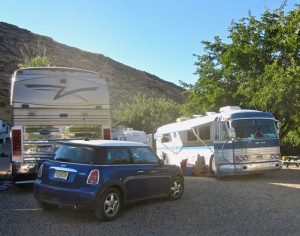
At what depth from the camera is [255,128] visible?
587 inches

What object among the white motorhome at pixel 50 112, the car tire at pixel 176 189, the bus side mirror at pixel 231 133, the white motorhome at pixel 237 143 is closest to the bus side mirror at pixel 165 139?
the white motorhome at pixel 237 143

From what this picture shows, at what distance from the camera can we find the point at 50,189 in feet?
26.4

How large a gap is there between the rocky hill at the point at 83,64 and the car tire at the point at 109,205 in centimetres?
7880

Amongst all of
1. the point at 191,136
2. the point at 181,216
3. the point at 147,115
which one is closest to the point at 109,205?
the point at 181,216

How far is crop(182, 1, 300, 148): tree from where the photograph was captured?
1802 centimetres

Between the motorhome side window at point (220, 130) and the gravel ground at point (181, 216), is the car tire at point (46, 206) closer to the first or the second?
the gravel ground at point (181, 216)

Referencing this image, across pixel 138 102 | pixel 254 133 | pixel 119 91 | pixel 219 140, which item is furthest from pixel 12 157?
pixel 119 91

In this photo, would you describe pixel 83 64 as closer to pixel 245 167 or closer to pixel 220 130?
pixel 220 130

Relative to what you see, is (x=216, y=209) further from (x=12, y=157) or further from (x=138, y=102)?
(x=138, y=102)

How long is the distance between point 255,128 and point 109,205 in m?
8.50

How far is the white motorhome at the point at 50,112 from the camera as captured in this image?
11.4 m

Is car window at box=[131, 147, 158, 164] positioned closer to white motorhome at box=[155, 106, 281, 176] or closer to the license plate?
the license plate

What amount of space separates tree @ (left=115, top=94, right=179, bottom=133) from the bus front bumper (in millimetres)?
29234

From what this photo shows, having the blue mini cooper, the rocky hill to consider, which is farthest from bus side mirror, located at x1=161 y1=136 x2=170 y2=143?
the rocky hill
